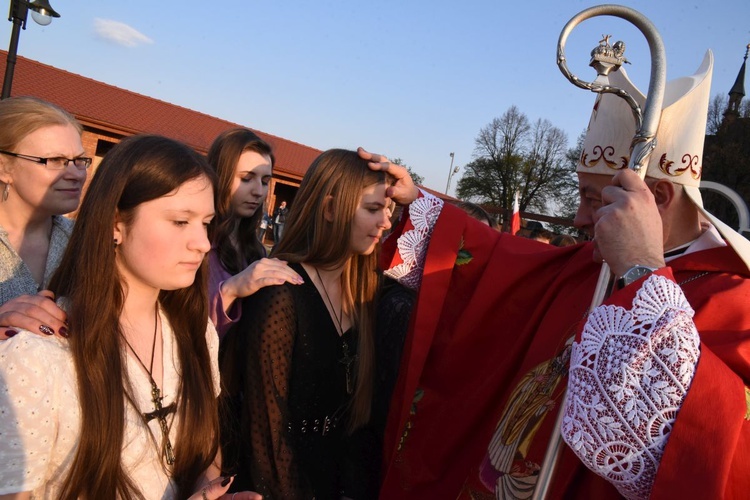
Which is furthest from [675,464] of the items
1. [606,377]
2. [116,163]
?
[116,163]

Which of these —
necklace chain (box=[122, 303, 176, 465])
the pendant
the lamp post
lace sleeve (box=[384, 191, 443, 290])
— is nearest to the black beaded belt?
the pendant

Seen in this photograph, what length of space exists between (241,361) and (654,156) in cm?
160

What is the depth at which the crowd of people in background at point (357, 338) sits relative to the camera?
1.26 meters

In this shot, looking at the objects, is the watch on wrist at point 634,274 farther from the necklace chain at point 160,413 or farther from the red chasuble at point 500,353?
the necklace chain at point 160,413

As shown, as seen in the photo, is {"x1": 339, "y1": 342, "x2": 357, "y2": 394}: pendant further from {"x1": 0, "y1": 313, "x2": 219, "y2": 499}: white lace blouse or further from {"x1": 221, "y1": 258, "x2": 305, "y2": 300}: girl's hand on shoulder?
{"x1": 0, "y1": 313, "x2": 219, "y2": 499}: white lace blouse

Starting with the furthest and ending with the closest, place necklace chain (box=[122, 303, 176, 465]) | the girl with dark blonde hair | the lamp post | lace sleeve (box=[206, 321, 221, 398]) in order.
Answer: the lamp post < lace sleeve (box=[206, 321, 221, 398]) < necklace chain (box=[122, 303, 176, 465]) < the girl with dark blonde hair

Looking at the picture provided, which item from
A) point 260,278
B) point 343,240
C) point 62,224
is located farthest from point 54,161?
point 343,240

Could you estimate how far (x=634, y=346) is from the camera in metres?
1.25

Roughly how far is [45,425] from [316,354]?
1.00 m

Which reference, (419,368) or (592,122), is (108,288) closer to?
(419,368)

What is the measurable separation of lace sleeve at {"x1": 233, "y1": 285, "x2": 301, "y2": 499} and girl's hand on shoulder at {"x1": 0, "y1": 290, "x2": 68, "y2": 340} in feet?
2.28

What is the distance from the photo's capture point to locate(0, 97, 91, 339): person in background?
210 centimetres

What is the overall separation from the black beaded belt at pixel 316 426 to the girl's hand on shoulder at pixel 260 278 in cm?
51

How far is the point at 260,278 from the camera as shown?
81.0 inches
